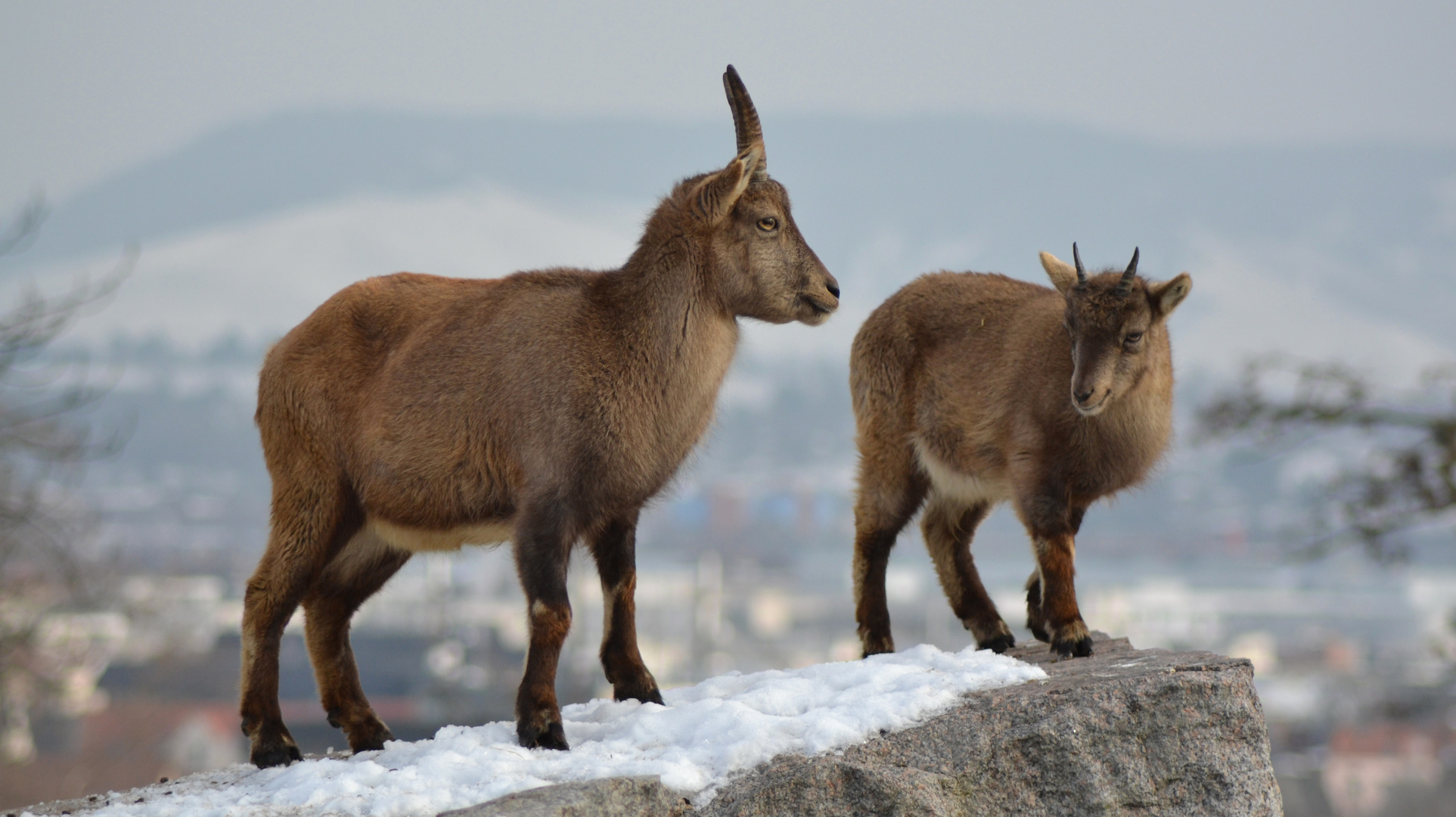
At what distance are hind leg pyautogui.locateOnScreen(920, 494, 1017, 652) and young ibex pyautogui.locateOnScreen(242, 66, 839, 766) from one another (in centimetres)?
235

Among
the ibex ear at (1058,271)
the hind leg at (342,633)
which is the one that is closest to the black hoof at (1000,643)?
the ibex ear at (1058,271)

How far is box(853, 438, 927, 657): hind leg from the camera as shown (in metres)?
8.93

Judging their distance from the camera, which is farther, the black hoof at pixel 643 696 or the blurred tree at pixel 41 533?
the blurred tree at pixel 41 533

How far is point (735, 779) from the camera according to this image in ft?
19.5

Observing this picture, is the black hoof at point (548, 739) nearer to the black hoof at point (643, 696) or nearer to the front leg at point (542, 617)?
the front leg at point (542, 617)

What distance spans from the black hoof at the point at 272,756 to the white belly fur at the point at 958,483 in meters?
4.15

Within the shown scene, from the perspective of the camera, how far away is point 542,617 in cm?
652

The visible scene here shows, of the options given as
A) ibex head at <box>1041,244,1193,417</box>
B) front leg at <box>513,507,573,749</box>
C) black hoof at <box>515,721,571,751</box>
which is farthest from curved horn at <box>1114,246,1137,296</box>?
black hoof at <box>515,721,571,751</box>

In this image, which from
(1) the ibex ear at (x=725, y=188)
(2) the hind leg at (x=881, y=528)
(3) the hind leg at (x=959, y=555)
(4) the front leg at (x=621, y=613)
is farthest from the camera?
(3) the hind leg at (x=959, y=555)

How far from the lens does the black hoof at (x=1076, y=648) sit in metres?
7.73

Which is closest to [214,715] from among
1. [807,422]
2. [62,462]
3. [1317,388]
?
[62,462]

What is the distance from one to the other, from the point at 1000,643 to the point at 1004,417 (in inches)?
61.5

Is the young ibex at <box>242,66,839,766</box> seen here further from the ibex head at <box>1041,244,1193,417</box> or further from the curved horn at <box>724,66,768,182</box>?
the ibex head at <box>1041,244,1193,417</box>

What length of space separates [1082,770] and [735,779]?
5.36 ft
